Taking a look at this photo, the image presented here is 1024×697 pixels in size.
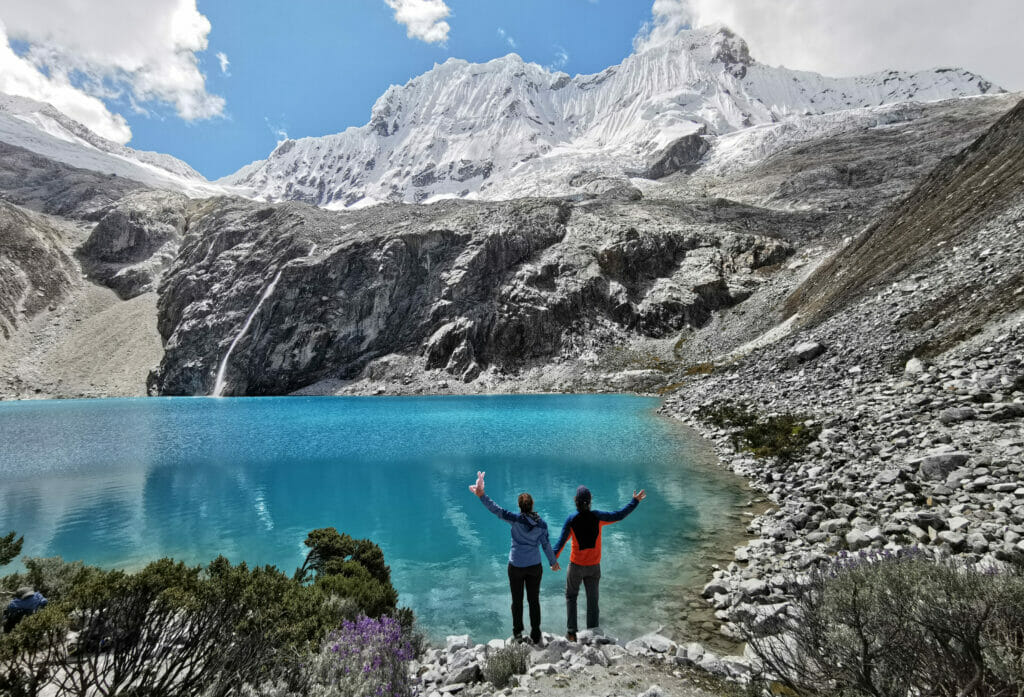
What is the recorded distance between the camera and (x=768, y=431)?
21547mm

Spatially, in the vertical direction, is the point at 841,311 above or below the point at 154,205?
below

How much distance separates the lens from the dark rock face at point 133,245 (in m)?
112

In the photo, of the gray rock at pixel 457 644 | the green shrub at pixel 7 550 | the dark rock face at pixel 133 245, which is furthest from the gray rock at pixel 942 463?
the dark rock face at pixel 133 245

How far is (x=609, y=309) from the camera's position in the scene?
8169cm

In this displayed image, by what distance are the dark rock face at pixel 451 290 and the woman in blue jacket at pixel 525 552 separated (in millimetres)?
72063

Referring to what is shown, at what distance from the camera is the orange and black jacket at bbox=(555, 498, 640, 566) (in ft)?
25.0

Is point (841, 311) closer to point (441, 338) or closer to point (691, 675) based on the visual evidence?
point (691, 675)

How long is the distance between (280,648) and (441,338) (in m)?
79.9

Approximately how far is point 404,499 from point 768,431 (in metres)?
16.1

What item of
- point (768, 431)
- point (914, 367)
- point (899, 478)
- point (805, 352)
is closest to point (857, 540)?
point (899, 478)

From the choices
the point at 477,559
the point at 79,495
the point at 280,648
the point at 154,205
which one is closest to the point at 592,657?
the point at 280,648

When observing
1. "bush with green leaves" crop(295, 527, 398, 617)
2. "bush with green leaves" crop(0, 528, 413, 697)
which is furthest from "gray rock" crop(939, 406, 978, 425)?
"bush with green leaves" crop(0, 528, 413, 697)

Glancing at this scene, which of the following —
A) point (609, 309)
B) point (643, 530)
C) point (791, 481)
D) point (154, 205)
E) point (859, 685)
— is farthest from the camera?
point (154, 205)

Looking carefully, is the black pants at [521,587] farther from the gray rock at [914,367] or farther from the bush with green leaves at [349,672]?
the gray rock at [914,367]
